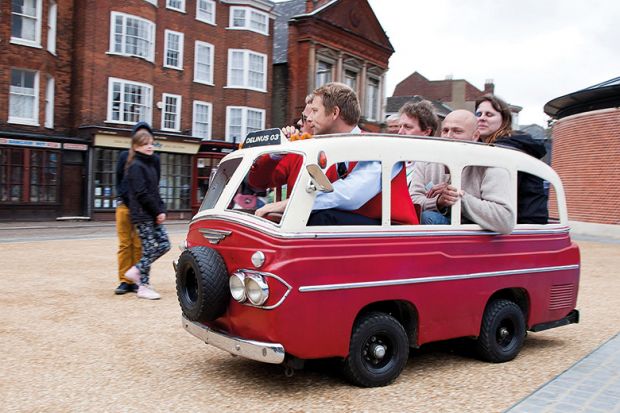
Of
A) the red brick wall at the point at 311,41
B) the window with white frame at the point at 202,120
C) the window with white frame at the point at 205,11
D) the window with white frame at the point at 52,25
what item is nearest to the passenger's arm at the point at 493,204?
the window with white frame at the point at 52,25

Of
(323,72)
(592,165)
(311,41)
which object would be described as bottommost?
(592,165)

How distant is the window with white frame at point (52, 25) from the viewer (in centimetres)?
2336

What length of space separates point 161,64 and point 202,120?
3511 mm

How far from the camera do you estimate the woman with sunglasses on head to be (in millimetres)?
5422

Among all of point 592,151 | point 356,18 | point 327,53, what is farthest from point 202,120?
point 592,151

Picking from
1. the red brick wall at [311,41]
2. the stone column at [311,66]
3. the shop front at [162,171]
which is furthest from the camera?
the red brick wall at [311,41]

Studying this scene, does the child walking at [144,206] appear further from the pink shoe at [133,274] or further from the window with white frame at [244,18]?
the window with white frame at [244,18]

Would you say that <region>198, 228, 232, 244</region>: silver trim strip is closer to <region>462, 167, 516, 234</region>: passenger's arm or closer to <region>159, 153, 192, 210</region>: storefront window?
<region>462, 167, 516, 234</region>: passenger's arm

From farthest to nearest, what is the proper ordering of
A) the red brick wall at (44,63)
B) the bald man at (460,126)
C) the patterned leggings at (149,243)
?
the red brick wall at (44,63)
the patterned leggings at (149,243)
the bald man at (460,126)

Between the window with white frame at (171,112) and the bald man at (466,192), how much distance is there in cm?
2359

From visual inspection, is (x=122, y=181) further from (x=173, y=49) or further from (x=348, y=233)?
(x=173, y=49)

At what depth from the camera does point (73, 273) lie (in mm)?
9266

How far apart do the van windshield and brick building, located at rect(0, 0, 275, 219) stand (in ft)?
63.6

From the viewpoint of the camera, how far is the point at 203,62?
29.5m
